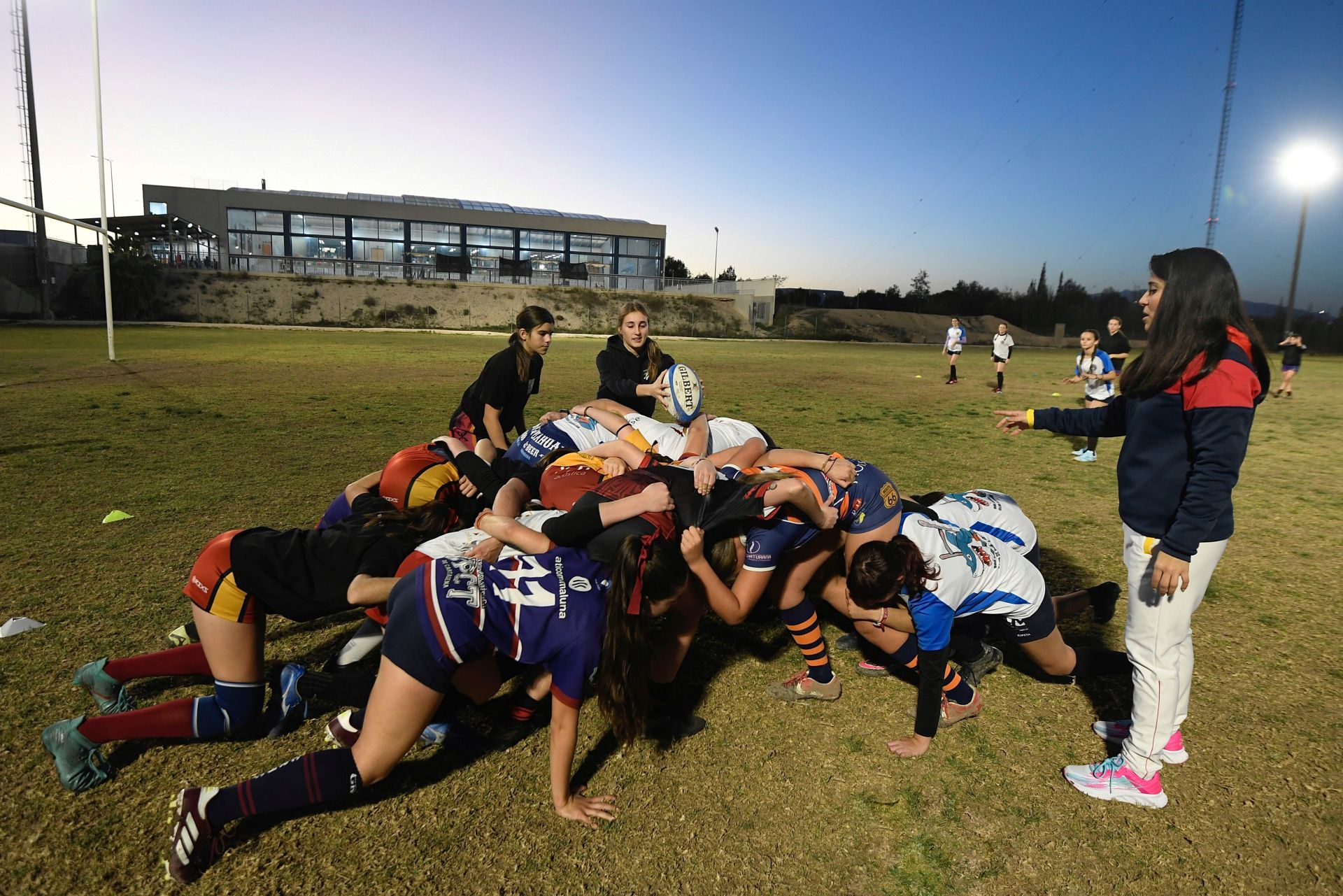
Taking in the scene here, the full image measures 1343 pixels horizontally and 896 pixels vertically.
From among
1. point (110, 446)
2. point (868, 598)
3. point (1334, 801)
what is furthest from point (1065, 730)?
point (110, 446)

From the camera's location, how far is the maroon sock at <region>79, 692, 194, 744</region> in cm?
295

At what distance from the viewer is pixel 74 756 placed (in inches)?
114

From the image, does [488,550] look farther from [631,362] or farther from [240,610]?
[631,362]

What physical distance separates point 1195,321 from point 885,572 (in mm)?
1556

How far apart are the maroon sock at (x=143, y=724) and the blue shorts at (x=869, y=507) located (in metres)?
3.21

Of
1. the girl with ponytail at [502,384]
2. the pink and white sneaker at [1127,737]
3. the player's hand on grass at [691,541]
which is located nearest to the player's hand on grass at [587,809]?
the player's hand on grass at [691,541]

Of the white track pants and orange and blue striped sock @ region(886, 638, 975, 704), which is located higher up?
the white track pants

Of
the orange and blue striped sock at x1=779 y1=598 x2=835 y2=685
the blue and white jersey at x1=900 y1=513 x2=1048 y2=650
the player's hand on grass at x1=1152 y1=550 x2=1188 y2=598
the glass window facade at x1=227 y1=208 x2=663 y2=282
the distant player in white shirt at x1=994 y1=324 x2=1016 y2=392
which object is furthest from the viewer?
the glass window facade at x1=227 y1=208 x2=663 y2=282

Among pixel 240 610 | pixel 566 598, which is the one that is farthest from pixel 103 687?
pixel 566 598

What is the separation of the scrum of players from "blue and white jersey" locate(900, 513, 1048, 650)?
1cm

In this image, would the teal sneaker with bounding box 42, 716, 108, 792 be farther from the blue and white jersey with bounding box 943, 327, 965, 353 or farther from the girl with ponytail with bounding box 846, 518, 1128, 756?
the blue and white jersey with bounding box 943, 327, 965, 353

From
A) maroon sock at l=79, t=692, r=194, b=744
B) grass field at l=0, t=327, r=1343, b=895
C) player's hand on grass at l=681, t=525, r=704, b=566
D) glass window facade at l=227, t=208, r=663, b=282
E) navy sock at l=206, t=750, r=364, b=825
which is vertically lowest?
grass field at l=0, t=327, r=1343, b=895

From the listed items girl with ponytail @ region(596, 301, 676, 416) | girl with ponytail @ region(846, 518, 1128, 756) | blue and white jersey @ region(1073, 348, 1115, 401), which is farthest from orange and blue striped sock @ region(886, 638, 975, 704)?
blue and white jersey @ region(1073, 348, 1115, 401)

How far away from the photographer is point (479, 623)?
8.30 ft
